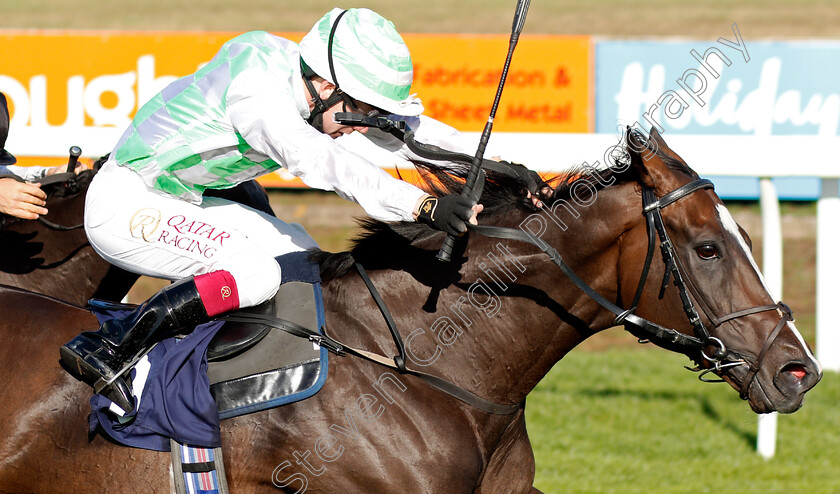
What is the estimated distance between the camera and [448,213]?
2486mm

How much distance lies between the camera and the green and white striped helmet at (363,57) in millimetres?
2766

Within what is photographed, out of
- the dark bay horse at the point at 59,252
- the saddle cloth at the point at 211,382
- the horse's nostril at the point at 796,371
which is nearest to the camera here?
the horse's nostril at the point at 796,371

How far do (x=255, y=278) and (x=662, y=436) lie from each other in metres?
3.24

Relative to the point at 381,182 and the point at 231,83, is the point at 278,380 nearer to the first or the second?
the point at 381,182

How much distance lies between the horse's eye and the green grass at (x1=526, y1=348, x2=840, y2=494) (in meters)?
2.19

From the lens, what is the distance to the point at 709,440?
518 centimetres

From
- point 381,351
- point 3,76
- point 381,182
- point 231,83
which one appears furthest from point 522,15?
point 3,76

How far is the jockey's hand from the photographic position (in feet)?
8.16

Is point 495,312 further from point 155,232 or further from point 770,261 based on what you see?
point 770,261

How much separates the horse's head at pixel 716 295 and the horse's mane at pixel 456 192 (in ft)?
0.63

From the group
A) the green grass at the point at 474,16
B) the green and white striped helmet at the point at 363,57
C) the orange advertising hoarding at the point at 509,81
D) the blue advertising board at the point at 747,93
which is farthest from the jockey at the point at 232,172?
the green grass at the point at 474,16

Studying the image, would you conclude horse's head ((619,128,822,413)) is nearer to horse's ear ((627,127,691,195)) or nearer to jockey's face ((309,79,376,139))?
horse's ear ((627,127,691,195))

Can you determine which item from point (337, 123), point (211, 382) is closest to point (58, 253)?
point (211, 382)

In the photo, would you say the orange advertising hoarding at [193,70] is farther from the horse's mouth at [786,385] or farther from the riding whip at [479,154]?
the horse's mouth at [786,385]
